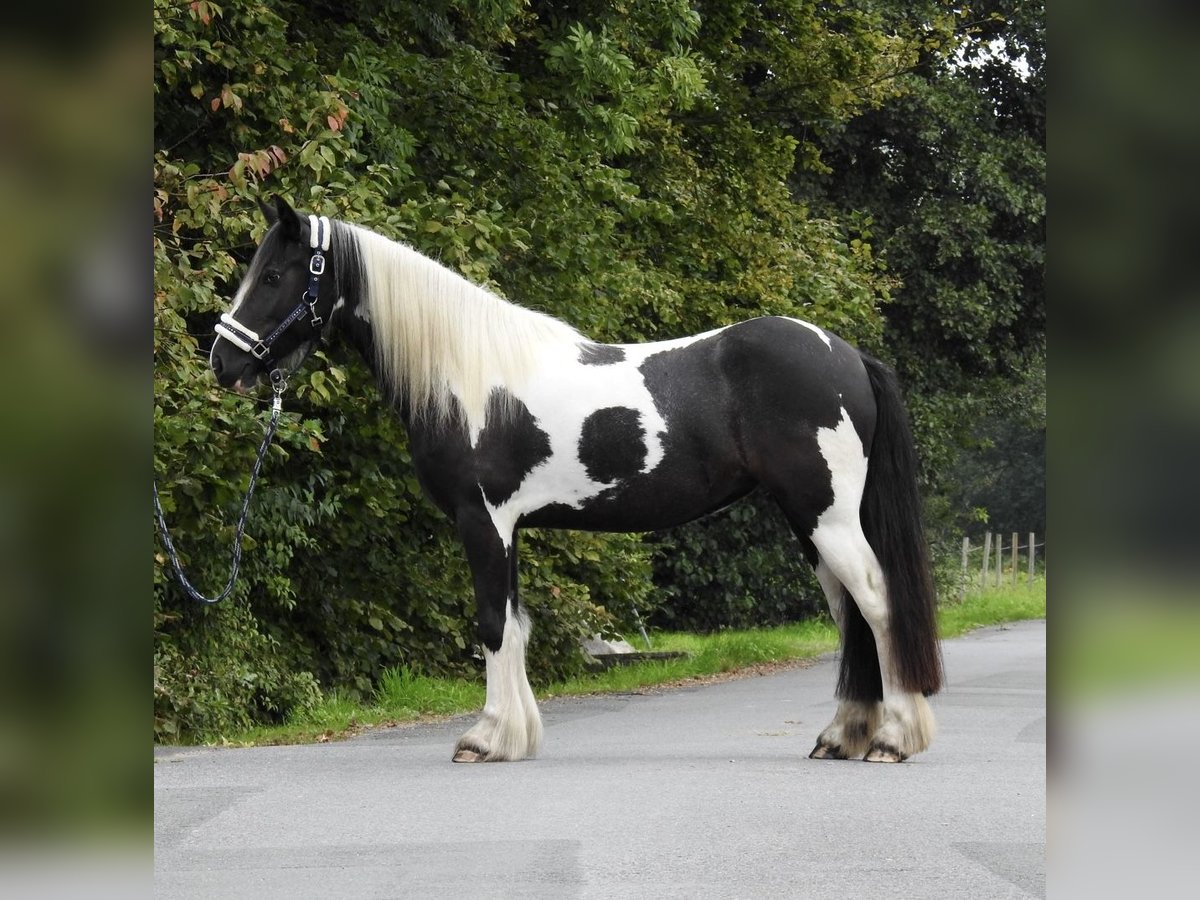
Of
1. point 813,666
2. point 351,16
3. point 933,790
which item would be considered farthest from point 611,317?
point 933,790

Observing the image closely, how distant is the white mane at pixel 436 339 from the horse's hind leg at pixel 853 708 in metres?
1.99

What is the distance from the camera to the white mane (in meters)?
7.23

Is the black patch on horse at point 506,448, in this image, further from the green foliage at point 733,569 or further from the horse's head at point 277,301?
the green foliage at point 733,569

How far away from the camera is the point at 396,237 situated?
9.83m

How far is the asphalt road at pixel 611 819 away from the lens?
14.7 ft

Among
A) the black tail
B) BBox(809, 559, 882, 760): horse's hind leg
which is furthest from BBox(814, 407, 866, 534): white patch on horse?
BBox(809, 559, 882, 760): horse's hind leg

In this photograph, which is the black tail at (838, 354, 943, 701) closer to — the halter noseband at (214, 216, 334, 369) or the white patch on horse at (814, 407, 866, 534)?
the white patch on horse at (814, 407, 866, 534)

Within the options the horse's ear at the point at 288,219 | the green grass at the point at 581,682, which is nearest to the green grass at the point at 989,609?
the green grass at the point at 581,682

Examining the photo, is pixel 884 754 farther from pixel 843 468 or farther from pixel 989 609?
pixel 989 609

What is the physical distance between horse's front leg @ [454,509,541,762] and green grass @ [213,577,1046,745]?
7.19 ft

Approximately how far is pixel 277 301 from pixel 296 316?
0.38 ft
